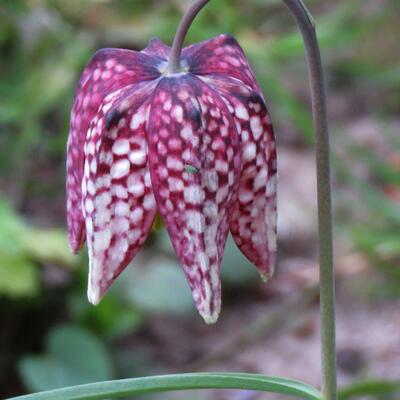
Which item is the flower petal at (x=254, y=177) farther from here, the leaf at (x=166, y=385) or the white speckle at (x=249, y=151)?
the leaf at (x=166, y=385)

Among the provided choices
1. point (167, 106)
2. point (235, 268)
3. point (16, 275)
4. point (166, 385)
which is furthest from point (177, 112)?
point (235, 268)

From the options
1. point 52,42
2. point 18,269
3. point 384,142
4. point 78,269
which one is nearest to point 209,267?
point 18,269

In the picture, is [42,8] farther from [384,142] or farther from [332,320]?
[332,320]

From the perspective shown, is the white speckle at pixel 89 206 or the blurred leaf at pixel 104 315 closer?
the white speckle at pixel 89 206

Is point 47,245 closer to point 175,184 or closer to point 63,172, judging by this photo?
point 63,172

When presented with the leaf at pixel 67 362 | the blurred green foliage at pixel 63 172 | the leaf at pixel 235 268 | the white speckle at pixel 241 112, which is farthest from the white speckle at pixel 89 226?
the leaf at pixel 235 268

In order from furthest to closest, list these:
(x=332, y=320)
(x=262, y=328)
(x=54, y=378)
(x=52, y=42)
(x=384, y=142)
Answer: (x=384, y=142) → (x=52, y=42) → (x=262, y=328) → (x=54, y=378) → (x=332, y=320)
